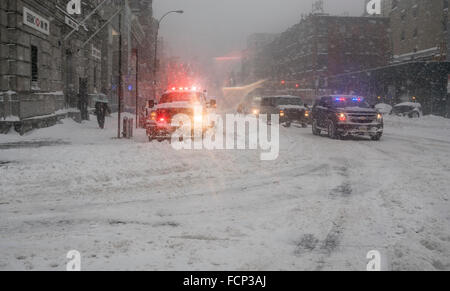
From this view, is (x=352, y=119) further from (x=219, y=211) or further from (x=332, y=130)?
(x=219, y=211)

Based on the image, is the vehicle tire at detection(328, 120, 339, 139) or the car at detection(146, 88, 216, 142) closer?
the car at detection(146, 88, 216, 142)

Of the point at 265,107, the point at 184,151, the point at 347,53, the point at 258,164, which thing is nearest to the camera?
the point at 258,164

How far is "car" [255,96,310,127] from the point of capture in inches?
1054

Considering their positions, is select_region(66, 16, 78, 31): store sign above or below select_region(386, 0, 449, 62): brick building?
below

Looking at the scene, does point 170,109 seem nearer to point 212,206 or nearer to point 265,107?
point 212,206

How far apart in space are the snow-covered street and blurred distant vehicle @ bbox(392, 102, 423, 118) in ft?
86.0

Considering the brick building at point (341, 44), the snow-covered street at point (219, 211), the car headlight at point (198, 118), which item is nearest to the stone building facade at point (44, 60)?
the car headlight at point (198, 118)

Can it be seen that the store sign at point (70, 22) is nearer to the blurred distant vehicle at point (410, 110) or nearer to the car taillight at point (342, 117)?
the car taillight at point (342, 117)

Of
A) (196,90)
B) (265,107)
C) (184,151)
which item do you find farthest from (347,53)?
(184,151)

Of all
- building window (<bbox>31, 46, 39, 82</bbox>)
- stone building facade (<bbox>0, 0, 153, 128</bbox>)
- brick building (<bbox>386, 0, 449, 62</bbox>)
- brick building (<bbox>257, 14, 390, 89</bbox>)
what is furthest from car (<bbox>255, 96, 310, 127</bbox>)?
brick building (<bbox>257, 14, 390, 89</bbox>)

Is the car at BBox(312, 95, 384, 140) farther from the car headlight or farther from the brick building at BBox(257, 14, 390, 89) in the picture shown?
the brick building at BBox(257, 14, 390, 89)

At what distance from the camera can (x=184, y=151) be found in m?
13.5

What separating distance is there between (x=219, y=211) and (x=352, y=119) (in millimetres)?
12465
